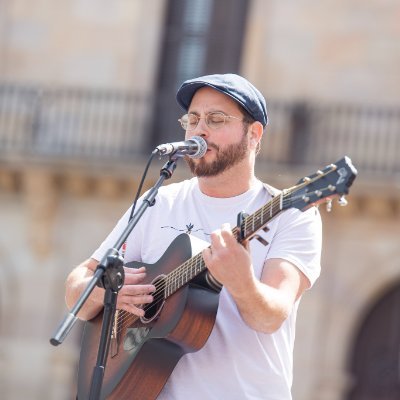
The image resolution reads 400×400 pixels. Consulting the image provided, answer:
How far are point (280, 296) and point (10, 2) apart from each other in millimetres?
11085

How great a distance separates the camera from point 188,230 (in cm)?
453

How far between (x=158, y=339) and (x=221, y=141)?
66 cm

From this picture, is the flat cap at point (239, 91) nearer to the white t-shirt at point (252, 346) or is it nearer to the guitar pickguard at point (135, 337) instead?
the white t-shirt at point (252, 346)

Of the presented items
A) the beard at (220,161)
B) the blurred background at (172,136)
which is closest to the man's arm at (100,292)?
the beard at (220,161)

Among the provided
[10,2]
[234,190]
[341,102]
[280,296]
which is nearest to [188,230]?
[234,190]

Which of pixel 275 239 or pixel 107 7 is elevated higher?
pixel 275 239

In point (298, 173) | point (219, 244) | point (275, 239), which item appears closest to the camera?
point (219, 244)

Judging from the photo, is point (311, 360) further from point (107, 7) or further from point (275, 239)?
point (275, 239)

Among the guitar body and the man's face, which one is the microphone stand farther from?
the man's face

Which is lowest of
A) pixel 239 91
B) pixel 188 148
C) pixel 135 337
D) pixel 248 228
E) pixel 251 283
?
pixel 135 337

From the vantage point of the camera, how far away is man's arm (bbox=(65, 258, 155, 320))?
4.43m

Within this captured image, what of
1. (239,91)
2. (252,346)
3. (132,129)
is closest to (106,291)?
(252,346)

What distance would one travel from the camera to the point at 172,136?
13.9 meters

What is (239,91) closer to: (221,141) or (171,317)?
(221,141)
